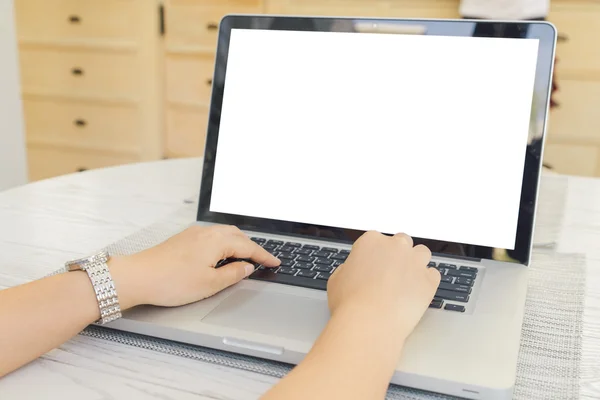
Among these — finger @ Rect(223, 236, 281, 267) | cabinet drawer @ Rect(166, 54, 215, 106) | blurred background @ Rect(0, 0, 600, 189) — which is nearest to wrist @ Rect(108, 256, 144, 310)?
finger @ Rect(223, 236, 281, 267)

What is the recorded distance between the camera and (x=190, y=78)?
2.67 m

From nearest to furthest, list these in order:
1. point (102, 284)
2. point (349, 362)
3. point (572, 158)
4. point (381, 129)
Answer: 1. point (349, 362)
2. point (102, 284)
3. point (381, 129)
4. point (572, 158)

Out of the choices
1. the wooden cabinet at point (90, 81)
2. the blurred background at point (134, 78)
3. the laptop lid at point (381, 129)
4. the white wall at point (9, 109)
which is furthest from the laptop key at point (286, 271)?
the wooden cabinet at point (90, 81)

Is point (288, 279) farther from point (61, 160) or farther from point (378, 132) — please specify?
point (61, 160)

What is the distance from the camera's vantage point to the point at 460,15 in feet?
7.24

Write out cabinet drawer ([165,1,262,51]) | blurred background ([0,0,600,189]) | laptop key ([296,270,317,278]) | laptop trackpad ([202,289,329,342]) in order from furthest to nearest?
cabinet drawer ([165,1,262,51])
blurred background ([0,0,600,189])
laptop key ([296,270,317,278])
laptop trackpad ([202,289,329,342])

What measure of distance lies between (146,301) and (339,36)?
1.32 feet

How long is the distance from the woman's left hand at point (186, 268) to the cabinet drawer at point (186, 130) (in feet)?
6.87

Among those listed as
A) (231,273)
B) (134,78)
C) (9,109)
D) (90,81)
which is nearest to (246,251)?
(231,273)

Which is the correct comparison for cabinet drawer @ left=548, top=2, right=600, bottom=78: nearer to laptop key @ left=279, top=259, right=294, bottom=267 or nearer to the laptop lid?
the laptop lid

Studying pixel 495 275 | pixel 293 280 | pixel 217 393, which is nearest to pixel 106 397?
pixel 217 393

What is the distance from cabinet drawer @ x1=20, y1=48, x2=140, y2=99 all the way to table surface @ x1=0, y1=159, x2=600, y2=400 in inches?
64.7

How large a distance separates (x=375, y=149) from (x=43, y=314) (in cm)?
41

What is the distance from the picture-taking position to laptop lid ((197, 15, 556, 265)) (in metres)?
0.68
